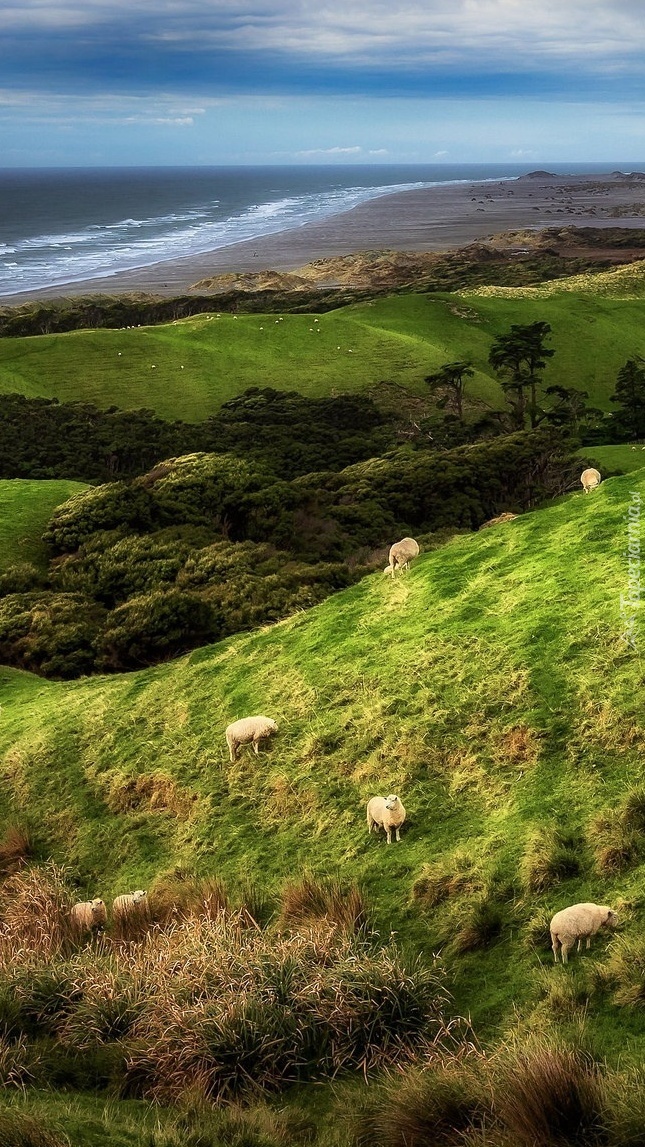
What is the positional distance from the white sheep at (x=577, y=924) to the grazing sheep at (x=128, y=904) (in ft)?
13.1

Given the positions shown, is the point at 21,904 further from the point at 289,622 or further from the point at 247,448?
the point at 247,448

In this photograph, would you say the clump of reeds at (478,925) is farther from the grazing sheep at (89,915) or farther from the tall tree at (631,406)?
the tall tree at (631,406)

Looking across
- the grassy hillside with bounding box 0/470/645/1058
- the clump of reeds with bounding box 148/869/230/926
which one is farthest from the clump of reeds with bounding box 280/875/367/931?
the clump of reeds with bounding box 148/869/230/926

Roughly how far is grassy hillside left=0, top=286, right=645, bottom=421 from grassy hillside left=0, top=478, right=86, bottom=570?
21.7 m

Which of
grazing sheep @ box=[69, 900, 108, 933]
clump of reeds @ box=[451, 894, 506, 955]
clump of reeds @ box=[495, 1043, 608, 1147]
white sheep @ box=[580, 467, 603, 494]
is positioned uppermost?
white sheep @ box=[580, 467, 603, 494]

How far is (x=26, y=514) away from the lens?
27.7 m

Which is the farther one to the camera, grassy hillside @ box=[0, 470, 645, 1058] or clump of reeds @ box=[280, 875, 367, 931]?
clump of reeds @ box=[280, 875, 367, 931]

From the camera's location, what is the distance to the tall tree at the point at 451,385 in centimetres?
4797

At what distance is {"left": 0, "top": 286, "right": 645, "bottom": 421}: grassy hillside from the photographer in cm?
5409

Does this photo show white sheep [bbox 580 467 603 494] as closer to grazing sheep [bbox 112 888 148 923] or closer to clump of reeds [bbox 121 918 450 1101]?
grazing sheep [bbox 112 888 148 923]

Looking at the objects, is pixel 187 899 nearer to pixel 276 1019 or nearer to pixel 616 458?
pixel 276 1019

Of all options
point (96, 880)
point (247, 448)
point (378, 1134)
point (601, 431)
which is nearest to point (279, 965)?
point (378, 1134)

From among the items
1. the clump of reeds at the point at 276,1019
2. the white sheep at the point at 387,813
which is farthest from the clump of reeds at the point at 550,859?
the white sheep at the point at 387,813

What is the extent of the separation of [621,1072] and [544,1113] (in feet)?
1.84
